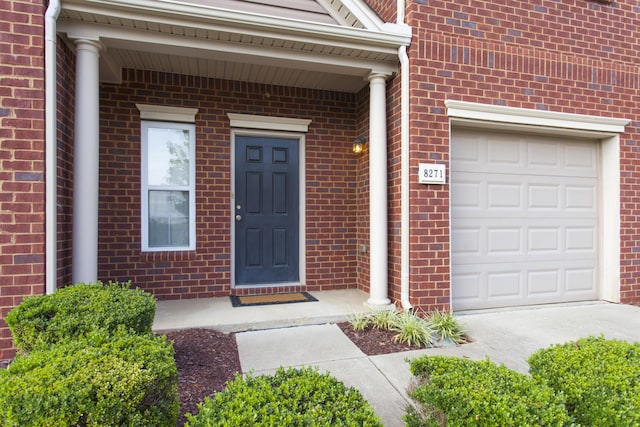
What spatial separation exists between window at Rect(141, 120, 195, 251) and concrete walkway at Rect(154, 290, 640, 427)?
2.87ft

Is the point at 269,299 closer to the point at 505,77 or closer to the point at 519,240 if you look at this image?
the point at 519,240

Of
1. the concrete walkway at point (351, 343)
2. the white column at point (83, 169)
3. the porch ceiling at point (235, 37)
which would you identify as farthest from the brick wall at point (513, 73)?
the white column at point (83, 169)

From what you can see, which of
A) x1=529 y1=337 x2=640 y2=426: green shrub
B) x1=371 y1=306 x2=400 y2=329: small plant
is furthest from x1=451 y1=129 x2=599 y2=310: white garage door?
x1=529 y1=337 x2=640 y2=426: green shrub

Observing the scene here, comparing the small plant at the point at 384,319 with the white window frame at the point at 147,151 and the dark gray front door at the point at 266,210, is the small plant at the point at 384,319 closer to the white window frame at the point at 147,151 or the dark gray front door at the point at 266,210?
the dark gray front door at the point at 266,210

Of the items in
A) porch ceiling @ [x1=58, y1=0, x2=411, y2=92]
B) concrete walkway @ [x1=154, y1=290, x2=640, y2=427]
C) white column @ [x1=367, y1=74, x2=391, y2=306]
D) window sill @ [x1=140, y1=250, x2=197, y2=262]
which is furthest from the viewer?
window sill @ [x1=140, y1=250, x2=197, y2=262]

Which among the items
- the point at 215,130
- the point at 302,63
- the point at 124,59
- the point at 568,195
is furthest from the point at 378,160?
the point at 124,59

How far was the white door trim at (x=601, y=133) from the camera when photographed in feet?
14.5

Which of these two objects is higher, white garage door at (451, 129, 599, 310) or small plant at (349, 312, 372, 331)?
white garage door at (451, 129, 599, 310)

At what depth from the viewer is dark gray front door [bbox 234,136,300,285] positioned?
5055 millimetres

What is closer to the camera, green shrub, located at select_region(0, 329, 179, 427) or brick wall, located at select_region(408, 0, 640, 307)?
green shrub, located at select_region(0, 329, 179, 427)

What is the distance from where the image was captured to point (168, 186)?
15.7 feet

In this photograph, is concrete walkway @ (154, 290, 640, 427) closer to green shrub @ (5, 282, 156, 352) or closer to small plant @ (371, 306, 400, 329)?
small plant @ (371, 306, 400, 329)

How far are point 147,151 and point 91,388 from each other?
3.79 metres

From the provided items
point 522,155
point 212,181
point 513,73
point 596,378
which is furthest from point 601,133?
point 212,181
